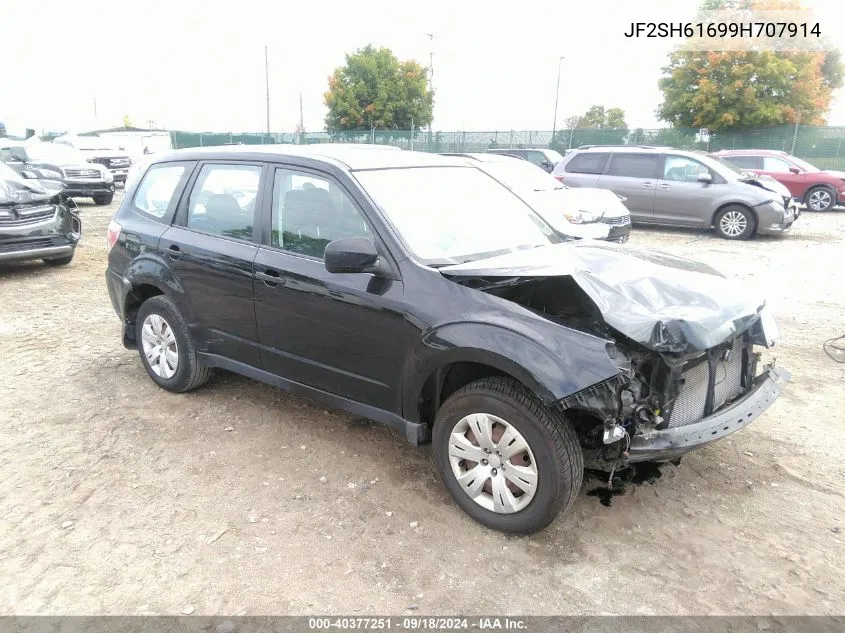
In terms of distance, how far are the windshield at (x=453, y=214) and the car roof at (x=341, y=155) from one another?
8 cm

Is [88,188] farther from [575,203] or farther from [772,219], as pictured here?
[772,219]

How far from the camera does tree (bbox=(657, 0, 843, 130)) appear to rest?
30.2 metres

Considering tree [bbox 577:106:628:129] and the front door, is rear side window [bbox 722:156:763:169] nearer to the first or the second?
the front door

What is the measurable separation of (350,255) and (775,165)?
17.4 metres

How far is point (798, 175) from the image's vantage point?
1727 centimetres

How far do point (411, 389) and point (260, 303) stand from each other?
122cm

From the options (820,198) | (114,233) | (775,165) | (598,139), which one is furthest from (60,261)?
(598,139)

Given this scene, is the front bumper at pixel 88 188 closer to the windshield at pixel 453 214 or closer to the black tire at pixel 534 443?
the windshield at pixel 453 214

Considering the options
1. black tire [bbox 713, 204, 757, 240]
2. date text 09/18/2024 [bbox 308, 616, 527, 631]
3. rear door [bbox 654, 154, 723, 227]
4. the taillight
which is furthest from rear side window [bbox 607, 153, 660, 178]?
date text 09/18/2024 [bbox 308, 616, 527, 631]

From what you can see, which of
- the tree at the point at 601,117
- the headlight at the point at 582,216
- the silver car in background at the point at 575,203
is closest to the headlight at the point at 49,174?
the silver car in background at the point at 575,203

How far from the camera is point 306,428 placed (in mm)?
4336

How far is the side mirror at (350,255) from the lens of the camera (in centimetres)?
328

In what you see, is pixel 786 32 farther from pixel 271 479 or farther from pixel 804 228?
pixel 271 479

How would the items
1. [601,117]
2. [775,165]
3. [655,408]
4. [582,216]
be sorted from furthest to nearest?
1. [601,117]
2. [775,165]
3. [582,216]
4. [655,408]
